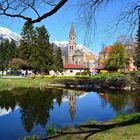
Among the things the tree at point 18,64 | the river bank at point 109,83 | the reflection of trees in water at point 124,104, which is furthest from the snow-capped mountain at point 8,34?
the river bank at point 109,83

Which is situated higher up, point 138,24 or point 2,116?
point 138,24

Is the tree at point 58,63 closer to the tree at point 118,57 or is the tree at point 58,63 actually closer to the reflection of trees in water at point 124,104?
the tree at point 118,57

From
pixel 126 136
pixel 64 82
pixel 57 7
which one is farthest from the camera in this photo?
pixel 64 82

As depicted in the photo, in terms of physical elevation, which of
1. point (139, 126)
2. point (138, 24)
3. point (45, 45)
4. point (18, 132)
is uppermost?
point (45, 45)

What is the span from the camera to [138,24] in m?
12.1

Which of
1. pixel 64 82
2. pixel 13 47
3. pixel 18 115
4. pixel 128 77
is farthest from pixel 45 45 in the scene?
pixel 18 115

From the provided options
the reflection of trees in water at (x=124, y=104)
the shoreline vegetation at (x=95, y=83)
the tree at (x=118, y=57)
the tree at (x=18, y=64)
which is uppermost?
the tree at (x=118, y=57)

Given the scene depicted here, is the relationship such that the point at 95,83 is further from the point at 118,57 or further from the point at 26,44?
the point at 118,57

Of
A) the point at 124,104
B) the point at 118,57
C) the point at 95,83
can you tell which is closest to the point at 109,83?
the point at 95,83

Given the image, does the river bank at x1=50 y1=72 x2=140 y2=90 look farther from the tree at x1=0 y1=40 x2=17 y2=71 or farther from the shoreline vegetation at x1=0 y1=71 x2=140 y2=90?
the tree at x1=0 y1=40 x2=17 y2=71

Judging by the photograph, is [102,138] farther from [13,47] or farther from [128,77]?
[13,47]

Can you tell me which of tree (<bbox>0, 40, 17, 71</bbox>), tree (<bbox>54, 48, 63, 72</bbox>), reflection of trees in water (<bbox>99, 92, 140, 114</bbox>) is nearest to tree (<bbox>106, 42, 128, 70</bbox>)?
tree (<bbox>54, 48, 63, 72</bbox>)

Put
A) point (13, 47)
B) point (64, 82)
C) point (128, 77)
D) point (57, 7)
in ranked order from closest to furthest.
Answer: point (57, 7) → point (128, 77) → point (64, 82) → point (13, 47)

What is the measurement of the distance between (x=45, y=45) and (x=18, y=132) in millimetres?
68403
